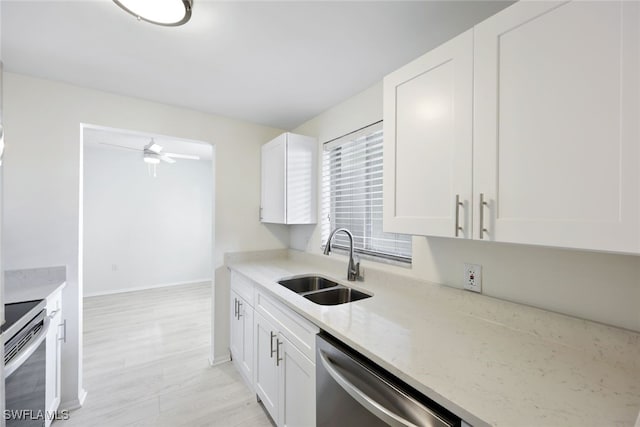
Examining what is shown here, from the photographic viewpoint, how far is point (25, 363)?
1.31 metres

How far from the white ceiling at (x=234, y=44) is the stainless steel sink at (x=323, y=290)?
1460mm

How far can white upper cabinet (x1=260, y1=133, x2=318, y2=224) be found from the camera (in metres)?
2.36

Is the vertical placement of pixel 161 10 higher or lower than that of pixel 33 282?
higher

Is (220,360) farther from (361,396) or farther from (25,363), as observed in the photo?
(361,396)

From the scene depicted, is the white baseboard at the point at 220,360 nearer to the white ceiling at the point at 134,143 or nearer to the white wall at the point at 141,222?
the white ceiling at the point at 134,143

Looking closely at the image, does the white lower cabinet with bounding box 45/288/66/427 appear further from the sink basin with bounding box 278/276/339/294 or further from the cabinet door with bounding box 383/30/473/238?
the cabinet door with bounding box 383/30/473/238

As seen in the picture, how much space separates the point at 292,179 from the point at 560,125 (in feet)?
6.06

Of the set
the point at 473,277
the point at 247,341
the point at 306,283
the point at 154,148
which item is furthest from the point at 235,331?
the point at 154,148

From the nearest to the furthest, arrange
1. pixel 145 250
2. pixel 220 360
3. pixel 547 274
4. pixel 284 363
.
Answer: pixel 547 274 → pixel 284 363 → pixel 220 360 → pixel 145 250

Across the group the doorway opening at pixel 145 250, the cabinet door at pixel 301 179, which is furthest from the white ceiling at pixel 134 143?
the cabinet door at pixel 301 179

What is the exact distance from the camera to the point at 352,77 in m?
1.82

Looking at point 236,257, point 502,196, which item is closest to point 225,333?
point 236,257

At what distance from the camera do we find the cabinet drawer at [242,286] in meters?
2.03

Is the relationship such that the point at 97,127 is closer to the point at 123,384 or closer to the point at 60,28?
the point at 60,28
